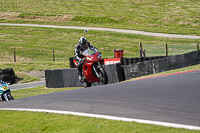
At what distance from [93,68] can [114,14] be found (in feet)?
128

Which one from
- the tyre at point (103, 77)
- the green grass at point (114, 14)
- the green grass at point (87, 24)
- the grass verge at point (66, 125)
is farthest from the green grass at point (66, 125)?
the green grass at point (114, 14)

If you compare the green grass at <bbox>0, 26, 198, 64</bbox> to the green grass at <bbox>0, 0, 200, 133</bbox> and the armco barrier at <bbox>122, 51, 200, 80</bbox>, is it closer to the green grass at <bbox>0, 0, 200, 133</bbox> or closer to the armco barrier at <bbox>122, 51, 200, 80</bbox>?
the green grass at <bbox>0, 0, 200, 133</bbox>

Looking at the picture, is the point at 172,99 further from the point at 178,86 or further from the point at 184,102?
the point at 178,86

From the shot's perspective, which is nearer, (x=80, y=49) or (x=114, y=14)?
(x=80, y=49)

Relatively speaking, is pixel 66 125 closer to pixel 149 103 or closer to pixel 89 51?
pixel 149 103

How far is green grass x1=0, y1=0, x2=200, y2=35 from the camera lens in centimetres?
4594

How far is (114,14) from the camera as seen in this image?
2048 inches

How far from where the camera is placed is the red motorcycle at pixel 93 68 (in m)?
13.7

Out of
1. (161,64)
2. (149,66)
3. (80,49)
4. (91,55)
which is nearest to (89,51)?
(91,55)

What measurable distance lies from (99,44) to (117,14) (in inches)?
600

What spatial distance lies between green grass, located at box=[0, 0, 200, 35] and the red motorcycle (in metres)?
28.9

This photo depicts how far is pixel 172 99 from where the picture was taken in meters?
7.15

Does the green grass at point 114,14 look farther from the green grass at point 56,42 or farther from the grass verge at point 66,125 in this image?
the grass verge at point 66,125

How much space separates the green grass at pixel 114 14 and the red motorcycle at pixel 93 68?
94.8ft
